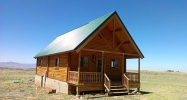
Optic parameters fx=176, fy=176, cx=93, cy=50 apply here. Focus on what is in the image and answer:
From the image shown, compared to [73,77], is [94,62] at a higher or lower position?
higher

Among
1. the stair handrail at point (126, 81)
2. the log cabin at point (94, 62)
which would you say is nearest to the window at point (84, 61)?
the log cabin at point (94, 62)

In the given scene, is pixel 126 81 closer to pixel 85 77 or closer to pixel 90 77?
pixel 90 77

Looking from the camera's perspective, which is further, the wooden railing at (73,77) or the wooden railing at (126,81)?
the wooden railing at (126,81)

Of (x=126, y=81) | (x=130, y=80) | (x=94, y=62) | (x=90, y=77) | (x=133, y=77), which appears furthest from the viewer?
(x=94, y=62)

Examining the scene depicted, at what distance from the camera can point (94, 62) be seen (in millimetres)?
18578

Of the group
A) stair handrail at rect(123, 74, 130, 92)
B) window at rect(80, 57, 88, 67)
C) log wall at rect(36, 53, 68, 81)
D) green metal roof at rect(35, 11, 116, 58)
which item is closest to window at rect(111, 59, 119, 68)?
stair handrail at rect(123, 74, 130, 92)

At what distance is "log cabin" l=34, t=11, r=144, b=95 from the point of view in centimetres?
1550

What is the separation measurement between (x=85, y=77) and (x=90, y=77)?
0.55 meters

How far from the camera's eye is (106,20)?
16438mm

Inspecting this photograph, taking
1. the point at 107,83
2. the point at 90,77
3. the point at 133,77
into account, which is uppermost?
the point at 90,77

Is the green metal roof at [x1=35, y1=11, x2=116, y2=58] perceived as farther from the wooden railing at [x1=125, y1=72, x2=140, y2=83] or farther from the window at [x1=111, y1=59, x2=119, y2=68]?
the wooden railing at [x1=125, y1=72, x2=140, y2=83]

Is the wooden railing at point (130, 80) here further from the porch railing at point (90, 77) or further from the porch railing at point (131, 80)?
the porch railing at point (90, 77)

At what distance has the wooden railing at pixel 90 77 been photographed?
50.1 feet

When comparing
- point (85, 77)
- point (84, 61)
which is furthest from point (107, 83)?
point (84, 61)
